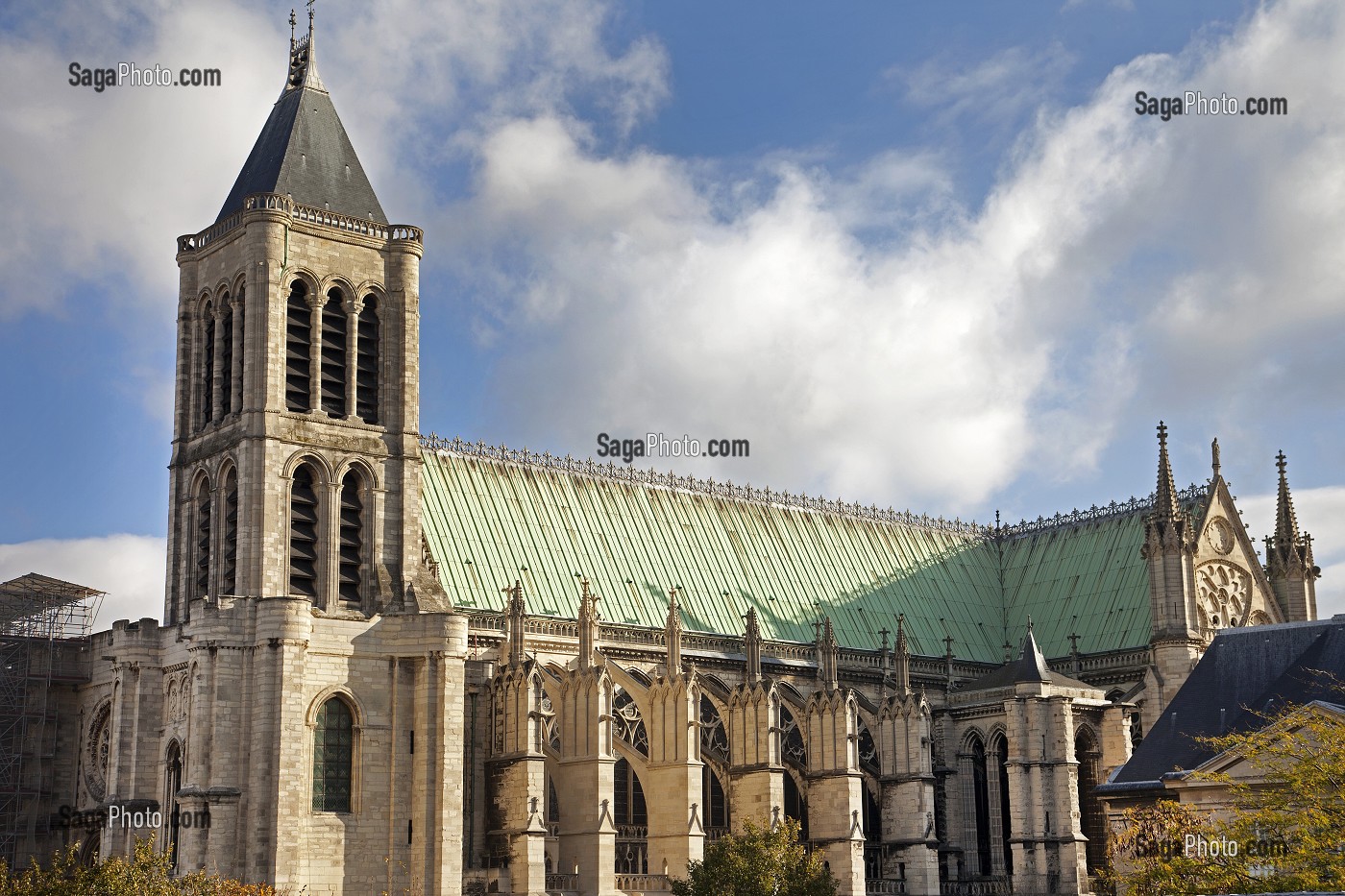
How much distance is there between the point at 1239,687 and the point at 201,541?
3480cm

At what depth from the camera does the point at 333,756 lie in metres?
56.4

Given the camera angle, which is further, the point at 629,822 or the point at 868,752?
the point at 868,752

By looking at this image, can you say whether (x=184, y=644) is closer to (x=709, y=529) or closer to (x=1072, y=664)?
(x=709, y=529)

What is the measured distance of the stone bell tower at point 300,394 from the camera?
192 ft

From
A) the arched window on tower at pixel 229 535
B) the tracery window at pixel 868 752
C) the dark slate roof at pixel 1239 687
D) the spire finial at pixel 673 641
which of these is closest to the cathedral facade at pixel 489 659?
the arched window on tower at pixel 229 535

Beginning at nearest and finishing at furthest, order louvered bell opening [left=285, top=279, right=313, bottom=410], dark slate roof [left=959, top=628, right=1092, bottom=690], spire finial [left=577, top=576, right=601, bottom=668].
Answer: louvered bell opening [left=285, top=279, right=313, bottom=410] → spire finial [left=577, top=576, right=601, bottom=668] → dark slate roof [left=959, top=628, right=1092, bottom=690]

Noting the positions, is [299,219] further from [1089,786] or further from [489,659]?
[1089,786]

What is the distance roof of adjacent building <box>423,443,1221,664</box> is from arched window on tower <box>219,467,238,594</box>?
28.1 ft

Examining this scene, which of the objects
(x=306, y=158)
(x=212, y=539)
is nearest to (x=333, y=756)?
(x=212, y=539)

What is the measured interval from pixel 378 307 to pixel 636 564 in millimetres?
16940

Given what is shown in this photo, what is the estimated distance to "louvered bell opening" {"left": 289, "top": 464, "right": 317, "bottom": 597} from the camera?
58406 mm

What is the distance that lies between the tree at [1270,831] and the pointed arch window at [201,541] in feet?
101
